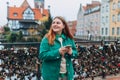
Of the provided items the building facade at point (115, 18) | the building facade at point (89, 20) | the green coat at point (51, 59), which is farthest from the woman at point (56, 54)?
the building facade at point (89, 20)

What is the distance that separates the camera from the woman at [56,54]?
129 inches

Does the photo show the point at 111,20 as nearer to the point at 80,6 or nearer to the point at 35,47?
the point at 80,6

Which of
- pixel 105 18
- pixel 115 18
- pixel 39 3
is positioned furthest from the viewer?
pixel 39 3

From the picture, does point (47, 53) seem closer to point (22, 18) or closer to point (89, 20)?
point (89, 20)

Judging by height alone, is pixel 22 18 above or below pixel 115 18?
above

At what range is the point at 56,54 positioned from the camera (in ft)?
10.7

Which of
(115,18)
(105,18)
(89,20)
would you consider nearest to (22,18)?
(89,20)

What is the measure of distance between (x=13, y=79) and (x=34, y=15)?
224ft

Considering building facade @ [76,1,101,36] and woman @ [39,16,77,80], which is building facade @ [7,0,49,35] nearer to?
building facade @ [76,1,101,36]

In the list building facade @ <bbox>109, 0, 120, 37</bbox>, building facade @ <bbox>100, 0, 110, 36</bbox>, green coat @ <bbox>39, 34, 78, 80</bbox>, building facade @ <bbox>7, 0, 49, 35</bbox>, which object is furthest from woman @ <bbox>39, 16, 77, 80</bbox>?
building facade @ <bbox>7, 0, 49, 35</bbox>

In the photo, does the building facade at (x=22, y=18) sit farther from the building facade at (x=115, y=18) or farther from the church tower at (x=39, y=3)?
the building facade at (x=115, y=18)

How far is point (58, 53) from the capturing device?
3262 millimetres

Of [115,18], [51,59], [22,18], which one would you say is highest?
[22,18]

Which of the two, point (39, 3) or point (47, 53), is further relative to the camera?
point (39, 3)
